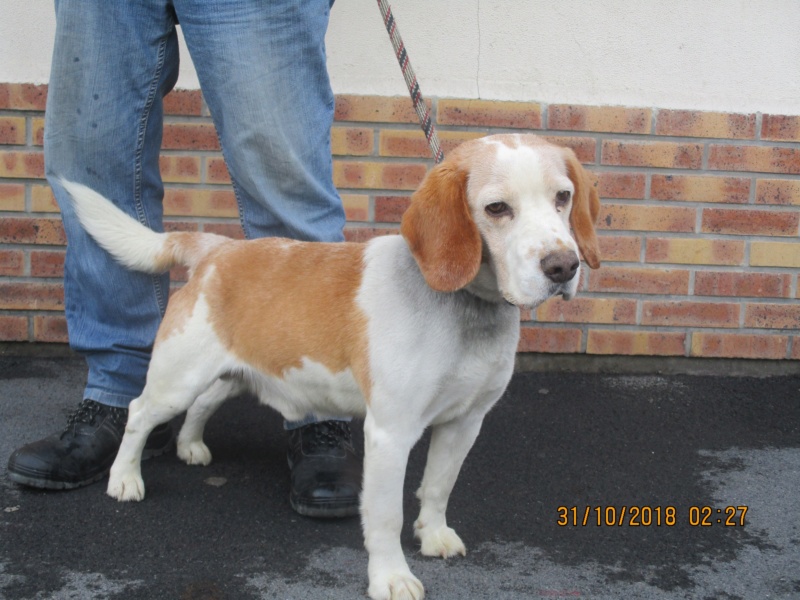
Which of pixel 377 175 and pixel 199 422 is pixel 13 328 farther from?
pixel 377 175

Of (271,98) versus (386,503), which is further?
(271,98)

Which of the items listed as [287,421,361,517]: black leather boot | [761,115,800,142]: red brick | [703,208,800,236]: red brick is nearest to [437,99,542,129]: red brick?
[703,208,800,236]: red brick

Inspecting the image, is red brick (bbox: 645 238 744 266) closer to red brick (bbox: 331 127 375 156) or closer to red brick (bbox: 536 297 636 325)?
red brick (bbox: 536 297 636 325)

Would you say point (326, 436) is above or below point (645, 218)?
below

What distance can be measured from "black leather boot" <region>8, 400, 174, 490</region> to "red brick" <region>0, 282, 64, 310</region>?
1.18 m

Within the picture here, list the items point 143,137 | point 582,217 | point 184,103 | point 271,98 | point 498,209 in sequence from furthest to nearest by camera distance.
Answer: point 184,103
point 143,137
point 271,98
point 582,217
point 498,209

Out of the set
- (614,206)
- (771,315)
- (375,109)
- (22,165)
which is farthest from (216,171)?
(771,315)

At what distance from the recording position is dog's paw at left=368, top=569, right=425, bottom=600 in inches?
81.6

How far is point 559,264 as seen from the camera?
6.14 feet

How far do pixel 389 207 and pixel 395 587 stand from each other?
2.08 meters

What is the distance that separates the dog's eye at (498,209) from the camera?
6.59 feet

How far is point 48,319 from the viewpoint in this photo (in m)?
3.95

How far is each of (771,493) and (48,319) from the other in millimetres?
3080

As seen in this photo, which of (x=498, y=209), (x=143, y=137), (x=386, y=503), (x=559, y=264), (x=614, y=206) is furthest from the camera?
(x=614, y=206)
